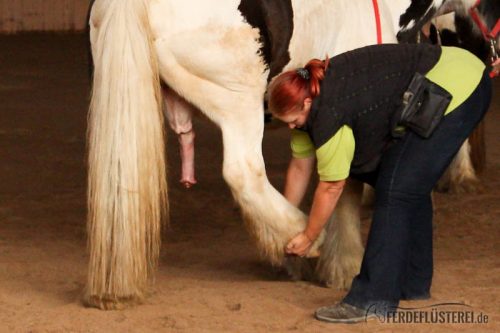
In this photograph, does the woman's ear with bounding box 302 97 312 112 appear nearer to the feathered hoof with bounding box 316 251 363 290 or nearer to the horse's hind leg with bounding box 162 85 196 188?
the horse's hind leg with bounding box 162 85 196 188

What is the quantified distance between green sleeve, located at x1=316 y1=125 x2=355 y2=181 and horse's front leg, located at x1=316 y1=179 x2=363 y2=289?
2.57 ft

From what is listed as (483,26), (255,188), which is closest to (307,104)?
(255,188)

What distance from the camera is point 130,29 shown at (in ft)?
14.1

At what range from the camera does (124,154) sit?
4281 millimetres

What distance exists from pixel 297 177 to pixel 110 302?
0.95 metres

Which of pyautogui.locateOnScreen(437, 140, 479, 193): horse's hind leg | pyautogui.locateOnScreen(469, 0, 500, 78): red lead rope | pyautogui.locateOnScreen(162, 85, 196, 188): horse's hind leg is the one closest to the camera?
pyautogui.locateOnScreen(162, 85, 196, 188): horse's hind leg

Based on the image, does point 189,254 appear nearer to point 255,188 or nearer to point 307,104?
point 255,188

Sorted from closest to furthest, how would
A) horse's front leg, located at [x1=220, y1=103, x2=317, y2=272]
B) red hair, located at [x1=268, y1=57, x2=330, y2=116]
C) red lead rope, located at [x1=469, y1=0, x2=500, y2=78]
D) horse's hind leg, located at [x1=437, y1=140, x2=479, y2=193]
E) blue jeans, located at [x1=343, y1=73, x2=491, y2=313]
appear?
red hair, located at [x1=268, y1=57, x2=330, y2=116] → blue jeans, located at [x1=343, y1=73, x2=491, y2=313] → horse's front leg, located at [x1=220, y1=103, x2=317, y2=272] → red lead rope, located at [x1=469, y1=0, x2=500, y2=78] → horse's hind leg, located at [x1=437, y1=140, x2=479, y2=193]

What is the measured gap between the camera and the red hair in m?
4.11

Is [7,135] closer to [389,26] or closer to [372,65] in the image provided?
[389,26]

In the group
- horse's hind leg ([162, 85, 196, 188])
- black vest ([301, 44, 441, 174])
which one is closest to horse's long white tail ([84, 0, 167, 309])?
horse's hind leg ([162, 85, 196, 188])

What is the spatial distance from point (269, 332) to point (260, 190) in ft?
2.08

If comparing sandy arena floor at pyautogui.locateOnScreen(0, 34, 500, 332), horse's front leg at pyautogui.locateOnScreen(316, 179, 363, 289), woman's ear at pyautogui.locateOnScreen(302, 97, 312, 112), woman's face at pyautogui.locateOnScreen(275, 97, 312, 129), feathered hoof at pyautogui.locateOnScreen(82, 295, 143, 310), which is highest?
woman's ear at pyautogui.locateOnScreen(302, 97, 312, 112)

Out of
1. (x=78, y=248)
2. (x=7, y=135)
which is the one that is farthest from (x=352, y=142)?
(x=7, y=135)
